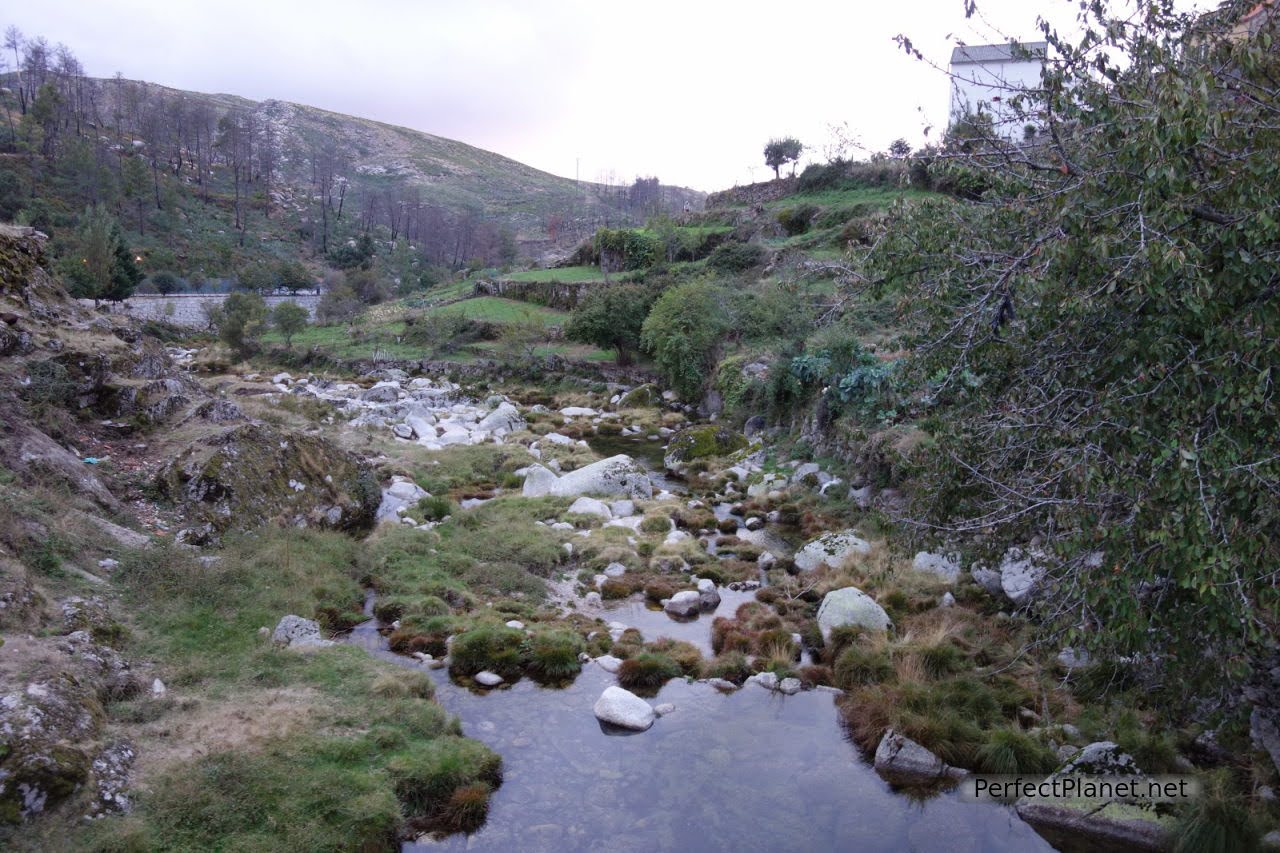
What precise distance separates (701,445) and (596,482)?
18.4 feet

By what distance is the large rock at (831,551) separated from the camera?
15.0m

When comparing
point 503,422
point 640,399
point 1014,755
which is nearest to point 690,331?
point 640,399

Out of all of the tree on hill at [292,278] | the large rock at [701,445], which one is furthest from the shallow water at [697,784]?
the tree on hill at [292,278]

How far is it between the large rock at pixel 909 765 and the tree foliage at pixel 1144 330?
10.4ft

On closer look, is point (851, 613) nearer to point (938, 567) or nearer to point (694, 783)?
point (938, 567)

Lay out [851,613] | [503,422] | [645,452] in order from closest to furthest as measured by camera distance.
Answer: [851,613] → [645,452] → [503,422]

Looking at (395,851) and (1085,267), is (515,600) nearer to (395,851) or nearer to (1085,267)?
(395,851)

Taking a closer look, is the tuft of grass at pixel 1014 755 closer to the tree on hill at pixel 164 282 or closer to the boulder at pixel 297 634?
the boulder at pixel 297 634

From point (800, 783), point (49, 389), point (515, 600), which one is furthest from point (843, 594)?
point (49, 389)

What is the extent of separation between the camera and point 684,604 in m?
13.6

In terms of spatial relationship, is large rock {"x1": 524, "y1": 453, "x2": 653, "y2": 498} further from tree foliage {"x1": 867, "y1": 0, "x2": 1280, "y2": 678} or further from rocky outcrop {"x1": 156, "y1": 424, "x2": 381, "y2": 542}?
tree foliage {"x1": 867, "y1": 0, "x2": 1280, "y2": 678}

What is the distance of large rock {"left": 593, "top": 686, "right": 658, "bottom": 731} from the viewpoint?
988 centimetres

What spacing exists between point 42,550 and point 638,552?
32.6 ft

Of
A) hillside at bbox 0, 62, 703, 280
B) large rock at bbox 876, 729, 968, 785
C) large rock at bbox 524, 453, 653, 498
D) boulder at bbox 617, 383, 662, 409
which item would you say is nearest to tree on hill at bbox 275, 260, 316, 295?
hillside at bbox 0, 62, 703, 280
